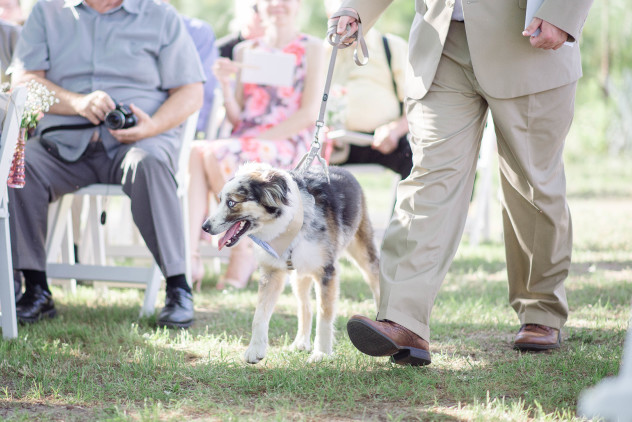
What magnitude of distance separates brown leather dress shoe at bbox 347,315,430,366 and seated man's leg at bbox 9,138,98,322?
85.8 inches

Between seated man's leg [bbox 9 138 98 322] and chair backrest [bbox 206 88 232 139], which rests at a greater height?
chair backrest [bbox 206 88 232 139]

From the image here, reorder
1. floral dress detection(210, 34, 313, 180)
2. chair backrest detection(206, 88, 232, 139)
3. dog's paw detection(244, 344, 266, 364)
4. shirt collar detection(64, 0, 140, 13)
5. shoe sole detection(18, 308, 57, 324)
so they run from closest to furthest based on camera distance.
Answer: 1. dog's paw detection(244, 344, 266, 364)
2. shoe sole detection(18, 308, 57, 324)
3. shirt collar detection(64, 0, 140, 13)
4. floral dress detection(210, 34, 313, 180)
5. chair backrest detection(206, 88, 232, 139)

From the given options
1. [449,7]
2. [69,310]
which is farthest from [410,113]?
[69,310]

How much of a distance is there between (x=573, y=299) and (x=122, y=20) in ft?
10.8

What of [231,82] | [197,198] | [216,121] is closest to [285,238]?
[197,198]

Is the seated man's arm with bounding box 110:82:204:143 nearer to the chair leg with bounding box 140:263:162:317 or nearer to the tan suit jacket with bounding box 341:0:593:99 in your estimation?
the chair leg with bounding box 140:263:162:317

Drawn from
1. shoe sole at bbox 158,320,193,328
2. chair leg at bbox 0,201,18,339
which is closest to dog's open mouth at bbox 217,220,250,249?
shoe sole at bbox 158,320,193,328

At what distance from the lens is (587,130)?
20562 mm

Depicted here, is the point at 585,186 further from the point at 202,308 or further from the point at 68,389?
the point at 68,389

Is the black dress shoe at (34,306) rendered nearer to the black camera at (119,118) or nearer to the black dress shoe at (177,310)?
the black dress shoe at (177,310)

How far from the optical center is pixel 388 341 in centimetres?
324

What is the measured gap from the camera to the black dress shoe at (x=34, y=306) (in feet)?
14.9

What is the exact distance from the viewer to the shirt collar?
196 inches

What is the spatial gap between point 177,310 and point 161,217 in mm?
531
